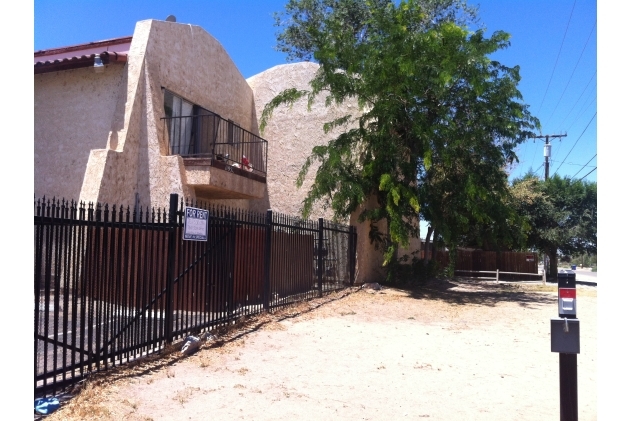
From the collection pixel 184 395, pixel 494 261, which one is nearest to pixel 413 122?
pixel 184 395

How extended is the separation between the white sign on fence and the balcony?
5.28 meters

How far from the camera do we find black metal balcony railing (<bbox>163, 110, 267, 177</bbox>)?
14297mm

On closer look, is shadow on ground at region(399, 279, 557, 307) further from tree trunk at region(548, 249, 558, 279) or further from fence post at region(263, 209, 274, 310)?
tree trunk at region(548, 249, 558, 279)

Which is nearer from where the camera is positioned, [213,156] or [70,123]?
[213,156]

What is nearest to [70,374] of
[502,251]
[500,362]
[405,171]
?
[500,362]

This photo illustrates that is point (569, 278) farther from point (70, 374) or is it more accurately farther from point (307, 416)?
point (70, 374)

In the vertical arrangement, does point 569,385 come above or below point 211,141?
below

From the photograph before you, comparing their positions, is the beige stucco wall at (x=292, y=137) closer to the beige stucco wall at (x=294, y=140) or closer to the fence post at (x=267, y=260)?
the beige stucco wall at (x=294, y=140)

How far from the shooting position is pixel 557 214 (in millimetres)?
30328

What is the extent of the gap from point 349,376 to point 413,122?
34.3 ft

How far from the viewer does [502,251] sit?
105 ft

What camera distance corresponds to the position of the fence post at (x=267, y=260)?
10.5m

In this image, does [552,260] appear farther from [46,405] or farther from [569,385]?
[46,405]

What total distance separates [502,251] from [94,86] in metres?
25.5
